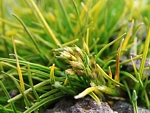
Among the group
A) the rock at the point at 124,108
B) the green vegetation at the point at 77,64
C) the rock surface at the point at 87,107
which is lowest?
the rock at the point at 124,108

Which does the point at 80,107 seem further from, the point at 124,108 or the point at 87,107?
the point at 124,108

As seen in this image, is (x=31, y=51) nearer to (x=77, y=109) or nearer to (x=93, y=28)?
(x=93, y=28)

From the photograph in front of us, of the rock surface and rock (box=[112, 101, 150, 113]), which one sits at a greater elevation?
the rock surface

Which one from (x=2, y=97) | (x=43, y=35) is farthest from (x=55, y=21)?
(x=2, y=97)

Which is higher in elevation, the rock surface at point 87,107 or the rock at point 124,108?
the rock surface at point 87,107

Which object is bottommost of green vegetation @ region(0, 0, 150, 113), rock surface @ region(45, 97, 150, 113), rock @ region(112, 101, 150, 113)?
rock @ region(112, 101, 150, 113)

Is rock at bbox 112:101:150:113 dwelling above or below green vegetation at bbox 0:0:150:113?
below
